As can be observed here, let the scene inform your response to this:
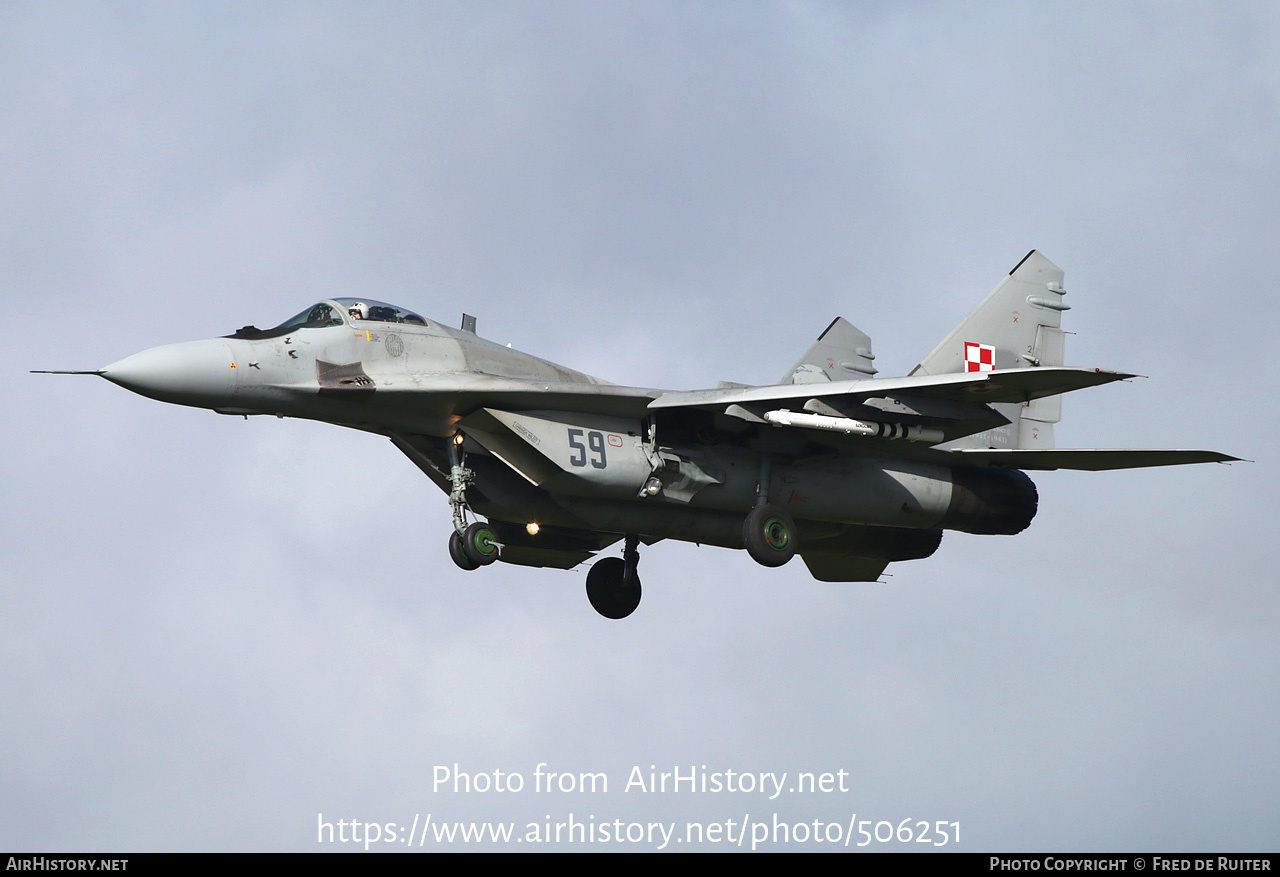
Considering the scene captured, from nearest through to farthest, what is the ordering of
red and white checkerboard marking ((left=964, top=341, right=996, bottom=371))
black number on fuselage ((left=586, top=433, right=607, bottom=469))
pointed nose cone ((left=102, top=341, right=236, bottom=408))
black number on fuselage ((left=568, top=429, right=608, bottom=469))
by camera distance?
pointed nose cone ((left=102, top=341, right=236, bottom=408))
black number on fuselage ((left=568, top=429, right=608, bottom=469))
black number on fuselage ((left=586, top=433, right=607, bottom=469))
red and white checkerboard marking ((left=964, top=341, right=996, bottom=371))

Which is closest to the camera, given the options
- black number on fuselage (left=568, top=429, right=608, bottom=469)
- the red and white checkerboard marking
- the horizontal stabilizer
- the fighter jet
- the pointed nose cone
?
the pointed nose cone

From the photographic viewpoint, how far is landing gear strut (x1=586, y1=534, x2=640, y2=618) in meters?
25.4

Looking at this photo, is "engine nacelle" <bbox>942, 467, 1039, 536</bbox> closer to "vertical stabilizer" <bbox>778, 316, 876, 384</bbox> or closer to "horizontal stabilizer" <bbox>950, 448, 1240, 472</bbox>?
"horizontal stabilizer" <bbox>950, 448, 1240, 472</bbox>

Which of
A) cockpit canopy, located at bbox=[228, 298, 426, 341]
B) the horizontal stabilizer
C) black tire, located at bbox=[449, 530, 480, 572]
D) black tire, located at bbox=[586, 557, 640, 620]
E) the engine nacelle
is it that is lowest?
black tire, located at bbox=[586, 557, 640, 620]

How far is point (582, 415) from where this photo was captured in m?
22.1

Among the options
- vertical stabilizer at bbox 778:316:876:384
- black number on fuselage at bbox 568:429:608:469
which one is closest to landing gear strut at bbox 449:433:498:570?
black number on fuselage at bbox 568:429:608:469

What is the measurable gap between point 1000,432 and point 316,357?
35.6 feet

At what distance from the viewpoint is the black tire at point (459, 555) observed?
22.5 meters

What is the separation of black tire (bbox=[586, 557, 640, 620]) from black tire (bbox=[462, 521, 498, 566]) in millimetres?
3668

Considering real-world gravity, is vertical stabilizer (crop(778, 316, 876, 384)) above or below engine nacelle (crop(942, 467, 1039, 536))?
above

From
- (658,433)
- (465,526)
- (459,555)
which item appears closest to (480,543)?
(465,526)
